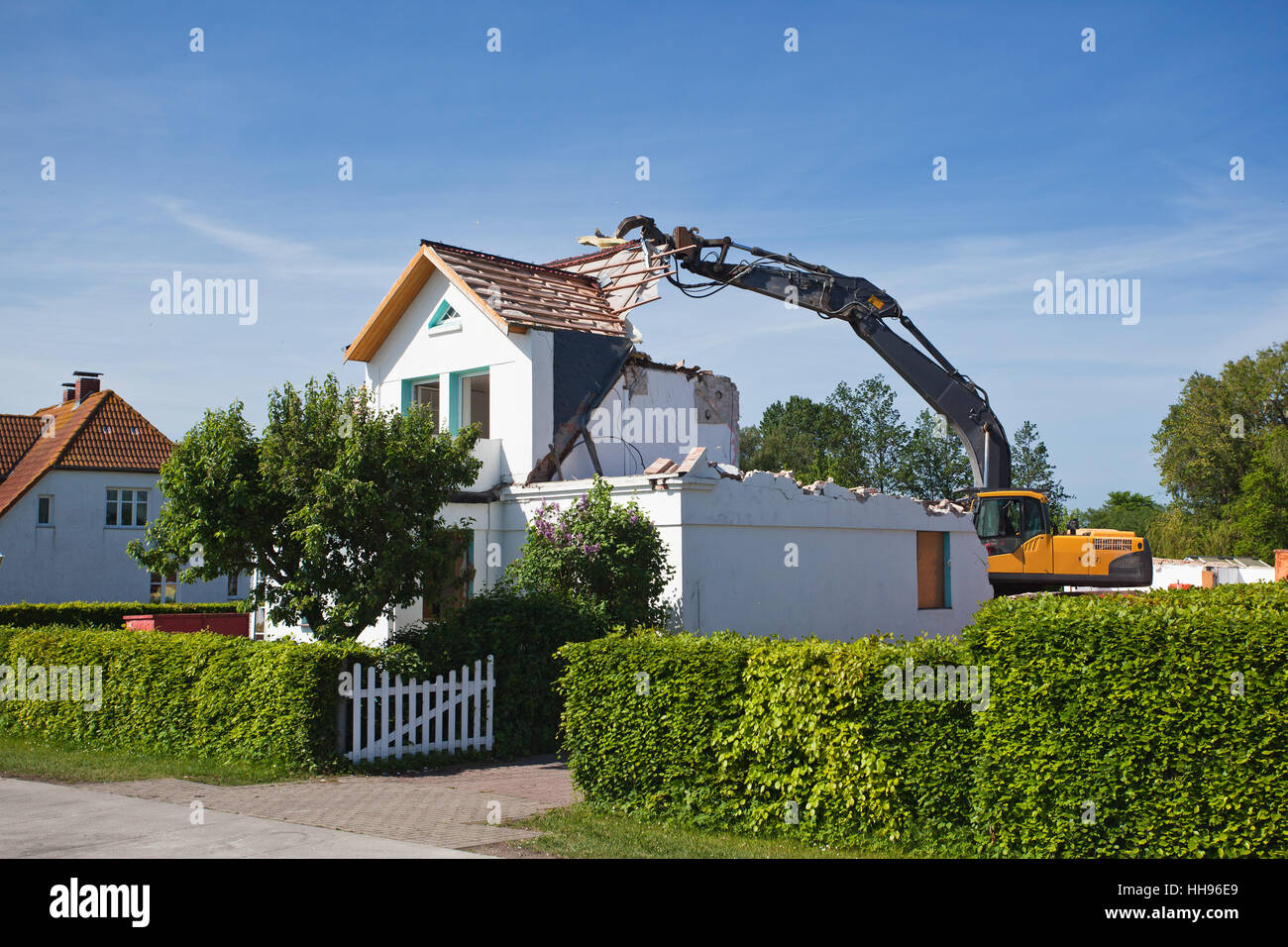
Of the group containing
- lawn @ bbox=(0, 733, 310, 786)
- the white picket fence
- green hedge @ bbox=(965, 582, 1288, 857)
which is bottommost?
lawn @ bbox=(0, 733, 310, 786)

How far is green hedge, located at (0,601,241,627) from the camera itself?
27.2 metres

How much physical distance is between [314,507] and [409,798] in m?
4.61

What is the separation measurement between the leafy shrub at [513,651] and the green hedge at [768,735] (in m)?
3.15

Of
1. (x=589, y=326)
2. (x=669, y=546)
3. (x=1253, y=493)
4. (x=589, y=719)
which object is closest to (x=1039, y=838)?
(x=589, y=719)

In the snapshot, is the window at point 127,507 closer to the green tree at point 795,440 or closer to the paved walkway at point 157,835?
the paved walkway at point 157,835

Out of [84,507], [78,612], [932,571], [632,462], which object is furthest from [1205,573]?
[84,507]

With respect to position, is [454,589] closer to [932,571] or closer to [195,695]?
[195,695]

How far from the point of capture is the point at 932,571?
20.5 metres

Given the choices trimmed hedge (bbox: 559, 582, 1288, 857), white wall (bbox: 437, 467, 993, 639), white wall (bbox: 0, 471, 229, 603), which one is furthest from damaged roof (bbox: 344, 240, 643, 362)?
white wall (bbox: 0, 471, 229, 603)

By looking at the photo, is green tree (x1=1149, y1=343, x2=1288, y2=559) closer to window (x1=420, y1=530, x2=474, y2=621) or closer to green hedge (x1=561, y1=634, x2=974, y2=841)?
window (x1=420, y1=530, x2=474, y2=621)

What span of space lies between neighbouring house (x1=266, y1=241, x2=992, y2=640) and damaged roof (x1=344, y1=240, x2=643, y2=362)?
0.05 m

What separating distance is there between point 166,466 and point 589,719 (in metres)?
7.81

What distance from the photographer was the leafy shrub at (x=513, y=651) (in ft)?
44.4
